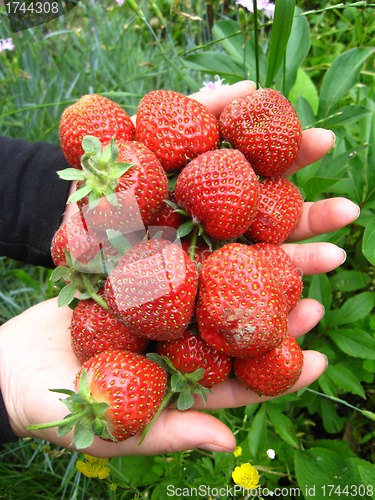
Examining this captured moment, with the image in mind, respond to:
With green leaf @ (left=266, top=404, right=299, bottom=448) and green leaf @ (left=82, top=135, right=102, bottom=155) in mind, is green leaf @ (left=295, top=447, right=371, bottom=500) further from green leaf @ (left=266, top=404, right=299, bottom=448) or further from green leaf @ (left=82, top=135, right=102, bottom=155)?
green leaf @ (left=82, top=135, right=102, bottom=155)

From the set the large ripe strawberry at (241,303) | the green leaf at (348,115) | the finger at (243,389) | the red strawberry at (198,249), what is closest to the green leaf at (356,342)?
the finger at (243,389)

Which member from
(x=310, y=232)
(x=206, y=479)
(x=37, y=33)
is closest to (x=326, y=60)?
(x=310, y=232)

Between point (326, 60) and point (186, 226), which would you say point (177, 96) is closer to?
point (186, 226)

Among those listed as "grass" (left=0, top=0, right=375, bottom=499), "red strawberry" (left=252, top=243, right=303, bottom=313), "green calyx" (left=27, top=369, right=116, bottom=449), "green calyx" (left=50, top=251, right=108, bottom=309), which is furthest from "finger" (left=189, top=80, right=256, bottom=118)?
"green calyx" (left=27, top=369, right=116, bottom=449)

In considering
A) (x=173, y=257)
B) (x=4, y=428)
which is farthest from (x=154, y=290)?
(x=4, y=428)

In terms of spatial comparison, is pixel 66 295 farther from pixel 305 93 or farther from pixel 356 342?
pixel 305 93

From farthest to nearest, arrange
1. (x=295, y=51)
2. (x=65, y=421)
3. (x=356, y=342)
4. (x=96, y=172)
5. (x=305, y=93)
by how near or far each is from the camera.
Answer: (x=305, y=93) → (x=295, y=51) → (x=356, y=342) → (x=96, y=172) → (x=65, y=421)
